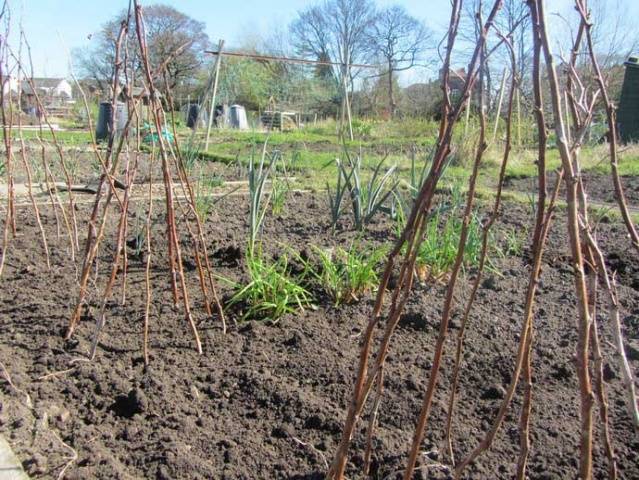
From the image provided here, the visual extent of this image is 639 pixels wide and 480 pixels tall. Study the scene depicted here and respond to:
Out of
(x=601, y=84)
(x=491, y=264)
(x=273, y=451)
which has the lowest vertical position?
(x=273, y=451)

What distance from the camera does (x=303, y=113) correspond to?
90.1ft

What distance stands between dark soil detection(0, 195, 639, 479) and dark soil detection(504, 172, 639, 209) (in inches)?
152

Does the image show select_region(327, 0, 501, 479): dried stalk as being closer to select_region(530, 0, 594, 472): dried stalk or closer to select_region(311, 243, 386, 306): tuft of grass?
select_region(530, 0, 594, 472): dried stalk

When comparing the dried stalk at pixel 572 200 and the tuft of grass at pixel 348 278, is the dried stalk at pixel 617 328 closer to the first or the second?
the dried stalk at pixel 572 200

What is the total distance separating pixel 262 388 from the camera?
204cm

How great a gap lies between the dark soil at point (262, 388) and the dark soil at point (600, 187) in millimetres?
3867

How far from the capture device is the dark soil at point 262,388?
1673 millimetres

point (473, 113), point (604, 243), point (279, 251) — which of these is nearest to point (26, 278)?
point (279, 251)

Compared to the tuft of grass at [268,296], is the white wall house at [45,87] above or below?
above

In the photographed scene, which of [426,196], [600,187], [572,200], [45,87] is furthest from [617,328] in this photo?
[45,87]

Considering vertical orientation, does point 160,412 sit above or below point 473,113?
below

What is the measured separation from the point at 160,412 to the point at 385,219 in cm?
297

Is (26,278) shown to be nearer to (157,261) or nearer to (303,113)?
(157,261)

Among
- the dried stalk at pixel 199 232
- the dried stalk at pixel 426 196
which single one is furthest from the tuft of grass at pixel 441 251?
the dried stalk at pixel 426 196
